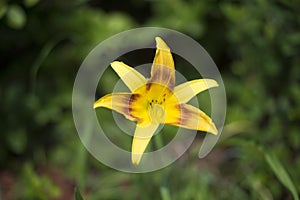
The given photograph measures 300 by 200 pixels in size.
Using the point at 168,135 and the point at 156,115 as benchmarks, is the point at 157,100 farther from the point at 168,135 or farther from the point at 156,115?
the point at 168,135

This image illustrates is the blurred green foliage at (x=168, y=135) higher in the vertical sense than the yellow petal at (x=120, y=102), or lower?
lower

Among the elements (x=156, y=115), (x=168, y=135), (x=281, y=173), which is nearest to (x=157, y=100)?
(x=156, y=115)

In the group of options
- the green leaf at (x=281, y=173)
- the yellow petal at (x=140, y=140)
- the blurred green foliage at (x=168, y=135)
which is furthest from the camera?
the blurred green foliage at (x=168, y=135)

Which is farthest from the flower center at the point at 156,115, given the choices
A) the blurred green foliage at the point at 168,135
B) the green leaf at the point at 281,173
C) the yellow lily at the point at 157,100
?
the blurred green foliage at the point at 168,135

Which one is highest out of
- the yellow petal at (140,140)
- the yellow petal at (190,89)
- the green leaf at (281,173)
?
the yellow petal at (190,89)

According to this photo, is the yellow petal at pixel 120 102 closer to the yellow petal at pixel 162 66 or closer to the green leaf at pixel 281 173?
the yellow petal at pixel 162 66

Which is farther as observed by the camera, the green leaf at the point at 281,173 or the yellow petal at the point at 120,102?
the green leaf at the point at 281,173

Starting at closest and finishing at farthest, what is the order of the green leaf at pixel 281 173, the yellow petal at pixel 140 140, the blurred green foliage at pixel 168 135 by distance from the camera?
the yellow petal at pixel 140 140, the green leaf at pixel 281 173, the blurred green foliage at pixel 168 135
